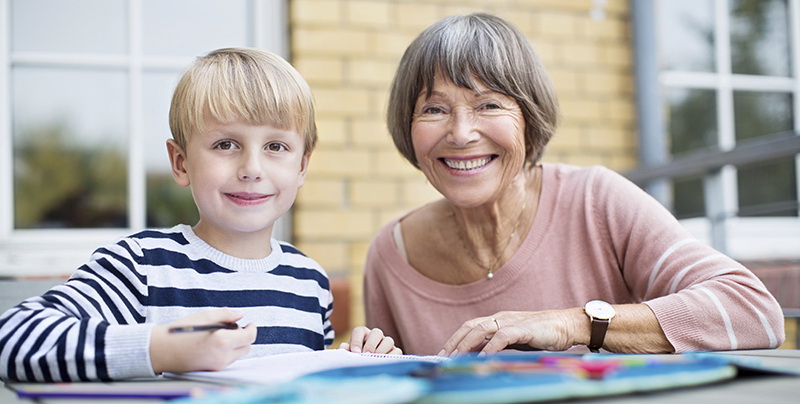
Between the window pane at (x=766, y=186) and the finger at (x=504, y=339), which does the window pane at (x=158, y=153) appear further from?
the window pane at (x=766, y=186)

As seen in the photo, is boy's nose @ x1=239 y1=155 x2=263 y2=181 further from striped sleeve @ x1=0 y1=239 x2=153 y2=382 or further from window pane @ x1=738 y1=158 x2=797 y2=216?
window pane @ x1=738 y1=158 x2=797 y2=216

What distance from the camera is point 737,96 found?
171 inches

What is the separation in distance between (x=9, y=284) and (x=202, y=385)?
2.75ft

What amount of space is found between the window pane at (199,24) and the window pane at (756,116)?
267cm

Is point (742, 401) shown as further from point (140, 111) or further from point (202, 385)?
point (140, 111)

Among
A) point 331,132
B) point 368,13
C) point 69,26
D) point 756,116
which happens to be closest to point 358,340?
point 331,132

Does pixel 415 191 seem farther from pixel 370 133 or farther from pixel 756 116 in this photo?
pixel 756 116

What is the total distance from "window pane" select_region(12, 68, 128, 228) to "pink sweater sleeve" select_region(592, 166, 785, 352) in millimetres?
2297

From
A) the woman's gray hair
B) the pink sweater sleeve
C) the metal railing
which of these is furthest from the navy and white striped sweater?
the metal railing

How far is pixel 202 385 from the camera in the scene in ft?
3.00

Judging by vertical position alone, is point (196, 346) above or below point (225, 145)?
below

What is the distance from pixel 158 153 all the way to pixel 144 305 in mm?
2181

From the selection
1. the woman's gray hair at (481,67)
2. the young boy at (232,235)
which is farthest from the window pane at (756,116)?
the young boy at (232,235)

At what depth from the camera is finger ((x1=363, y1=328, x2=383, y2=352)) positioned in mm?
1434
